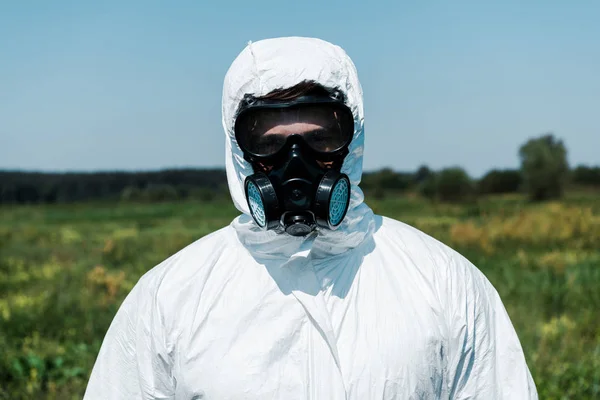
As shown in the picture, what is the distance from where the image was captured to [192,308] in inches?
69.2

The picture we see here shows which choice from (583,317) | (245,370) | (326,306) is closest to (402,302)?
(326,306)

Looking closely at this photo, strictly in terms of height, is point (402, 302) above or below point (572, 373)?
above

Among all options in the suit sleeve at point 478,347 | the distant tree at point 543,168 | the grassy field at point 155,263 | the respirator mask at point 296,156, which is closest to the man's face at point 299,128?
the respirator mask at point 296,156

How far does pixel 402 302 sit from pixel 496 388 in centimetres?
34

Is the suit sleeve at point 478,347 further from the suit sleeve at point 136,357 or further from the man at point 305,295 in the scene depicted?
the suit sleeve at point 136,357

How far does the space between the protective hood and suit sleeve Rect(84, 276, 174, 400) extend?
0.32 metres

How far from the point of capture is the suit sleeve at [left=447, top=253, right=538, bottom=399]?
173 cm

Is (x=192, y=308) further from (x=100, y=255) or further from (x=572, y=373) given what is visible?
(x=100, y=255)

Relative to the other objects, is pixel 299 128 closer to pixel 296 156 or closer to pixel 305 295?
pixel 296 156

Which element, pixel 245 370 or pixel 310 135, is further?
pixel 310 135

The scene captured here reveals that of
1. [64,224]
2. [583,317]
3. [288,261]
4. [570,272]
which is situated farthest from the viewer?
[64,224]

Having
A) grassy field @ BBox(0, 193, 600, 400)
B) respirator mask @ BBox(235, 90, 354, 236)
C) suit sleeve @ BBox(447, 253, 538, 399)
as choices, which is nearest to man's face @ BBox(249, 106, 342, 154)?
respirator mask @ BBox(235, 90, 354, 236)

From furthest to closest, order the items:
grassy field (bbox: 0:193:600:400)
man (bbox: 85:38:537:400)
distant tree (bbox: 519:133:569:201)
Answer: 1. distant tree (bbox: 519:133:569:201)
2. grassy field (bbox: 0:193:600:400)
3. man (bbox: 85:38:537:400)

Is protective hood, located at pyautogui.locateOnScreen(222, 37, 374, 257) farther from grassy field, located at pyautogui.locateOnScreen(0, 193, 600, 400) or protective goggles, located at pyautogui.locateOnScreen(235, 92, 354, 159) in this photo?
grassy field, located at pyautogui.locateOnScreen(0, 193, 600, 400)
